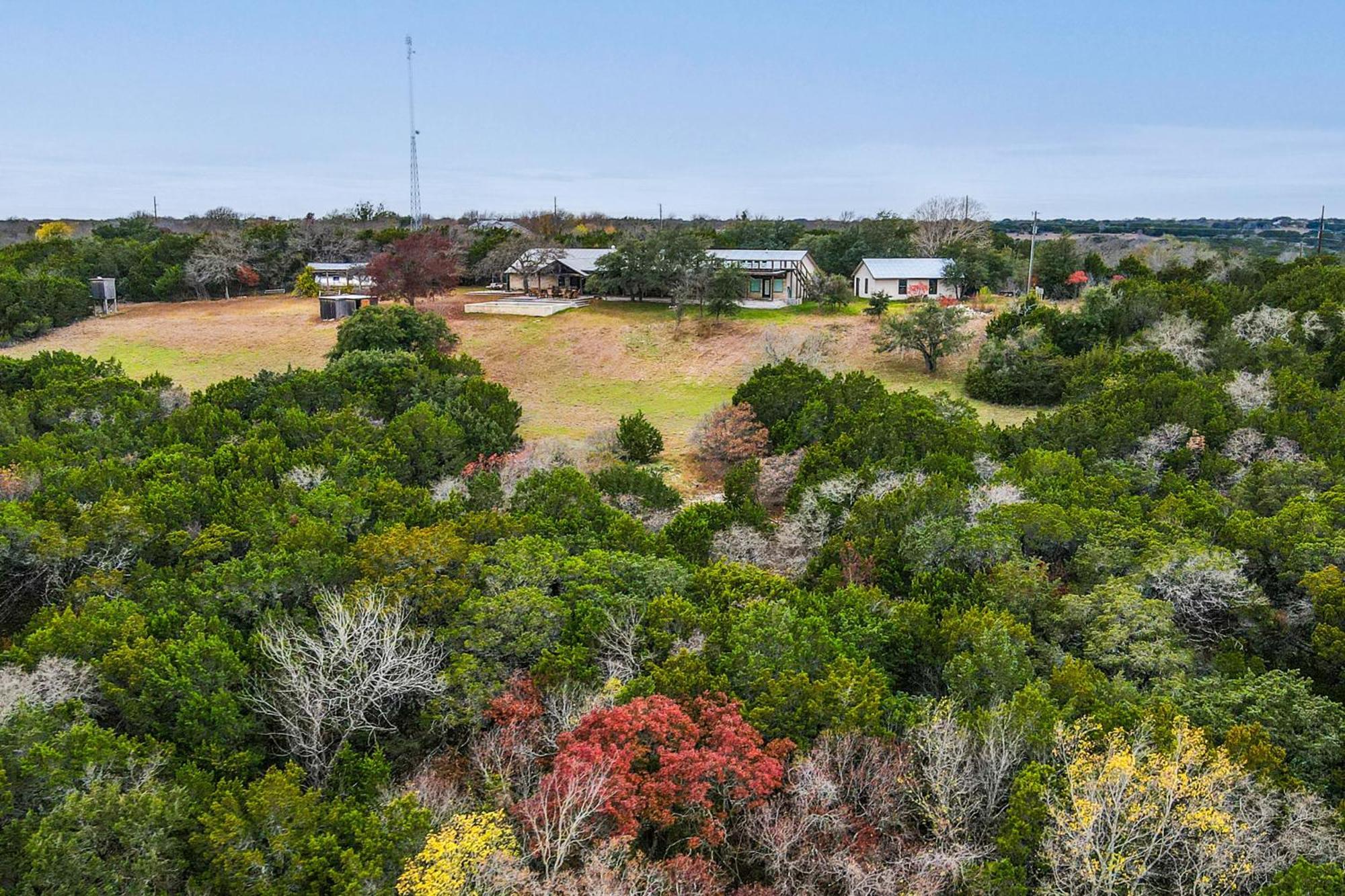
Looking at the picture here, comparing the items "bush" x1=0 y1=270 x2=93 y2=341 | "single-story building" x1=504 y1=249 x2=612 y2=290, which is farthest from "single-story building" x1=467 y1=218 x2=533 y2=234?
"bush" x1=0 y1=270 x2=93 y2=341

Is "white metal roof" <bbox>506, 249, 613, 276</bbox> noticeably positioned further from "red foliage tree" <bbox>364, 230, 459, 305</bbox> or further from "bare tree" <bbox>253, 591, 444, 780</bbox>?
"bare tree" <bbox>253, 591, 444, 780</bbox>

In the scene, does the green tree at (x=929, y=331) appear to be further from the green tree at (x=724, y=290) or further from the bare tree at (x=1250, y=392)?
the bare tree at (x=1250, y=392)

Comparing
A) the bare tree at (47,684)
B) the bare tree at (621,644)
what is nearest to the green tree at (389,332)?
the bare tree at (621,644)

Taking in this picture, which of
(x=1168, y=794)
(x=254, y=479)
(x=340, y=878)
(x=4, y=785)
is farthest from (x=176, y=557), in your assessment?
(x=1168, y=794)

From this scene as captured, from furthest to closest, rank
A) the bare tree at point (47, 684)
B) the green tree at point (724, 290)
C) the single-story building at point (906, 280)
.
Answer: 1. the single-story building at point (906, 280)
2. the green tree at point (724, 290)
3. the bare tree at point (47, 684)

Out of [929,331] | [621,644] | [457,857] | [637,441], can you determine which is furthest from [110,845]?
[929,331]

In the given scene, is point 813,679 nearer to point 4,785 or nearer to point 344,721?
point 344,721
